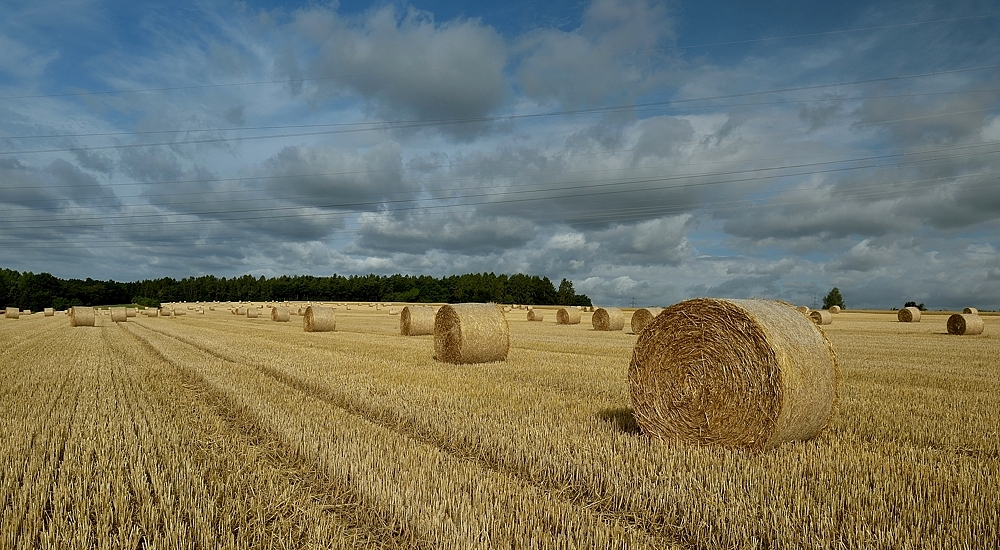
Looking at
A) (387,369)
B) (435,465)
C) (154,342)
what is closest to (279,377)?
(387,369)

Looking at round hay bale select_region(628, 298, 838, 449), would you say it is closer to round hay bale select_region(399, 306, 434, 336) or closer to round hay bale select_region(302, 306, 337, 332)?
round hay bale select_region(399, 306, 434, 336)

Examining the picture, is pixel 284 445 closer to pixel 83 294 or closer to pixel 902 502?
pixel 902 502

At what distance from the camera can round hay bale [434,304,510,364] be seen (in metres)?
12.4

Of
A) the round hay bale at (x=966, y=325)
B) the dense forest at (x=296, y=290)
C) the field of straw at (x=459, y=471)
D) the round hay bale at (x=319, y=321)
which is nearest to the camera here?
the field of straw at (x=459, y=471)

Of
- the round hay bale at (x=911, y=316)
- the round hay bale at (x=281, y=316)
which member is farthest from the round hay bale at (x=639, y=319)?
the round hay bale at (x=911, y=316)

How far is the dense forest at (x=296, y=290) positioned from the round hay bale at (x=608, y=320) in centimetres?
6866

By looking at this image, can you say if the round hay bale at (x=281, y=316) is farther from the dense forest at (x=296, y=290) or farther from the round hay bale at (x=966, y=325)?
the dense forest at (x=296, y=290)

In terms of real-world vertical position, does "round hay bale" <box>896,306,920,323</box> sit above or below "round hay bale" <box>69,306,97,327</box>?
above

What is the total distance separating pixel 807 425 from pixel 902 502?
1932mm

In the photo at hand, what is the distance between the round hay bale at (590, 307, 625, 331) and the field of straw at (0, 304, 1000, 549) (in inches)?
682

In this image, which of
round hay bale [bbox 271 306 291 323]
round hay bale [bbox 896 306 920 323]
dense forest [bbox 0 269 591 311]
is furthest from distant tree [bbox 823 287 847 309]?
round hay bale [bbox 271 306 291 323]

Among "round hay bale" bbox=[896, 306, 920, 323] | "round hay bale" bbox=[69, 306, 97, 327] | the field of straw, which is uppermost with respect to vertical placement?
"round hay bale" bbox=[896, 306, 920, 323]

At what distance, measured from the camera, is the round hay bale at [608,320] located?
87.0 ft

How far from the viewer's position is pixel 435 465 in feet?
15.7
